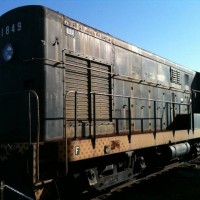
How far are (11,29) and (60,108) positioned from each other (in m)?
1.94

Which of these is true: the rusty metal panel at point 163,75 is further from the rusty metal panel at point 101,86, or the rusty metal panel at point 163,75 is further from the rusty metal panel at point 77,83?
the rusty metal panel at point 77,83

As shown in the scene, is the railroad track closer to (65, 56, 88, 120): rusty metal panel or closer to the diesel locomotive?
the diesel locomotive

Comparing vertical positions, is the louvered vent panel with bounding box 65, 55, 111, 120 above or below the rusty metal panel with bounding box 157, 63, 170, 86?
below

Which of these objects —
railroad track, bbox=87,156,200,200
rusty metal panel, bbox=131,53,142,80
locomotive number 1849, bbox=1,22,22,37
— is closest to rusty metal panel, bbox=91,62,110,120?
rusty metal panel, bbox=131,53,142,80

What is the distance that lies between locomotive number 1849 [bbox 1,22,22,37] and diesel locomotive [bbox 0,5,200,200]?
0.07 ft

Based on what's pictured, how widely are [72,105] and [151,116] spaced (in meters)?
4.01

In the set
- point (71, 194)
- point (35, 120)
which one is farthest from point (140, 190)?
point (35, 120)

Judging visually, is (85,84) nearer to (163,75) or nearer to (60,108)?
(60,108)

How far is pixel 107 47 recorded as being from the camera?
820 cm

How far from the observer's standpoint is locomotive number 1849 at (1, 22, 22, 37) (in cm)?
657

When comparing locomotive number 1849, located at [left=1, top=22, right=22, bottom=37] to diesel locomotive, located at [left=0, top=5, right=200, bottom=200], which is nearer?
diesel locomotive, located at [left=0, top=5, right=200, bottom=200]

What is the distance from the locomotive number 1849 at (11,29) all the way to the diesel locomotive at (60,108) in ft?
0.07

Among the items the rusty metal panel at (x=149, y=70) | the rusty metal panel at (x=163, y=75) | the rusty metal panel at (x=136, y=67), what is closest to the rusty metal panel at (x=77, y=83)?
the rusty metal panel at (x=136, y=67)

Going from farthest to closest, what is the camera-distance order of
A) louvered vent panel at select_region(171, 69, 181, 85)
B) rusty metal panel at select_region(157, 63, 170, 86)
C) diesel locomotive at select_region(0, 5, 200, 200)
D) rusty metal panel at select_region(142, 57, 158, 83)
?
louvered vent panel at select_region(171, 69, 181, 85), rusty metal panel at select_region(157, 63, 170, 86), rusty metal panel at select_region(142, 57, 158, 83), diesel locomotive at select_region(0, 5, 200, 200)
